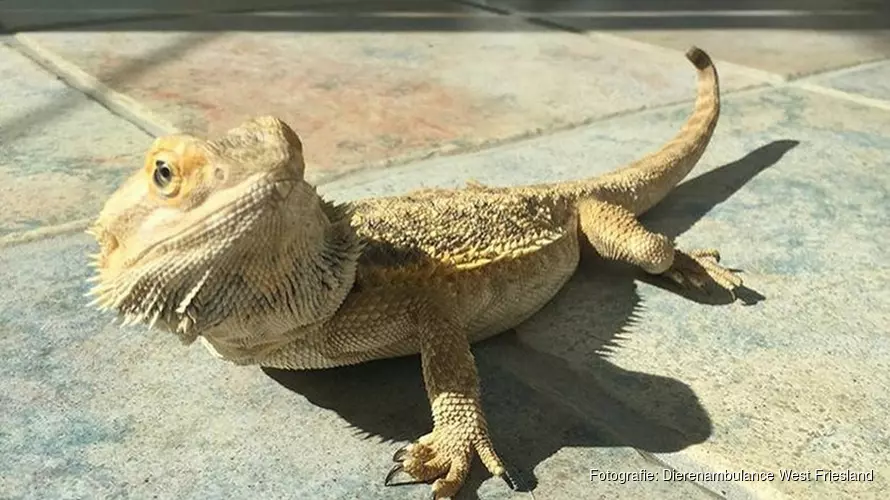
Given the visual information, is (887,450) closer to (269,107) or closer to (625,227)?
(625,227)

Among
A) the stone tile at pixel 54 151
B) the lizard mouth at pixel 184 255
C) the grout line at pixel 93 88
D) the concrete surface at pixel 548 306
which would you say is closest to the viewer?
the lizard mouth at pixel 184 255

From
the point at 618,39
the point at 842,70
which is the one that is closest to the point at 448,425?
the point at 842,70

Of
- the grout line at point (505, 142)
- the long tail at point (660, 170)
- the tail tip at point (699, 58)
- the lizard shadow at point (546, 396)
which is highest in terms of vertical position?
the tail tip at point (699, 58)

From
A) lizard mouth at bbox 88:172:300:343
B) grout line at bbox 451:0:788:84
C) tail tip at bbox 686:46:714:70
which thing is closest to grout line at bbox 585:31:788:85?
grout line at bbox 451:0:788:84

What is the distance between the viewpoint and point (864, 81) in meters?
4.81

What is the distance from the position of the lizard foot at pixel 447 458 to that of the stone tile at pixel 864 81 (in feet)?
10.9

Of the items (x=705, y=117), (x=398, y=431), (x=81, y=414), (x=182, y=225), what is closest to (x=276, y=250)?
(x=182, y=225)

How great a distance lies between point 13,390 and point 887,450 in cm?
191

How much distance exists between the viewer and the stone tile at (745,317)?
2.19 metres

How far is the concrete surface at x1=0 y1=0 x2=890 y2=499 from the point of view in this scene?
211 centimetres

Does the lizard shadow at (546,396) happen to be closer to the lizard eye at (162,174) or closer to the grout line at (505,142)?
the lizard eye at (162,174)

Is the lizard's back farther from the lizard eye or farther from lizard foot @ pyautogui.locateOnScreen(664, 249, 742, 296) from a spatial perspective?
the lizard eye

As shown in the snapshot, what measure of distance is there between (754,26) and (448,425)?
15.3 feet

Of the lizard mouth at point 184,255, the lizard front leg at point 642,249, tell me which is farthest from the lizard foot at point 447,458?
the lizard front leg at point 642,249
